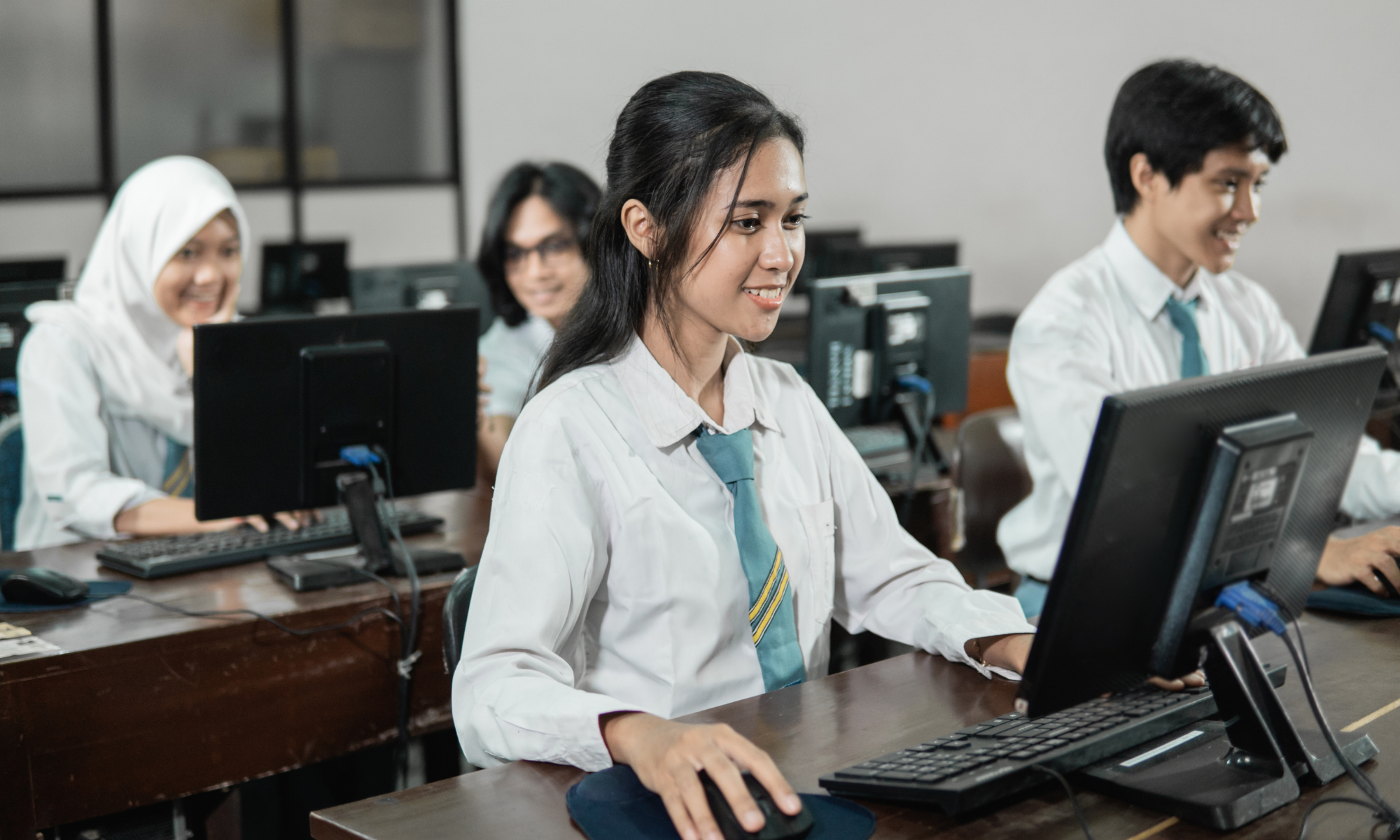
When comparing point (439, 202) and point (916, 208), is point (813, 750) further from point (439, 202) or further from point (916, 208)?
point (439, 202)

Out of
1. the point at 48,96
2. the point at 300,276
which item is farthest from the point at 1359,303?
the point at 48,96

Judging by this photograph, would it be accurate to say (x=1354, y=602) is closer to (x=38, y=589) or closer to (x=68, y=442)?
(x=38, y=589)

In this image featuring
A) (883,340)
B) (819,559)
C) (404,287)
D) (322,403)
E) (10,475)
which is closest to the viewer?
(819,559)

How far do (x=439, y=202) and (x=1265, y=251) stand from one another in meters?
4.30

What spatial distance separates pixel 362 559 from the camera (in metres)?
2.01

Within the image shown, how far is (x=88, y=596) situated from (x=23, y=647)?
0.23 meters

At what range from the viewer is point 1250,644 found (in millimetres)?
1027

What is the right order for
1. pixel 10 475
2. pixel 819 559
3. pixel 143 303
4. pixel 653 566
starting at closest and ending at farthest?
pixel 653 566
pixel 819 559
pixel 10 475
pixel 143 303

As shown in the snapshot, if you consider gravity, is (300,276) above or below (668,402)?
below

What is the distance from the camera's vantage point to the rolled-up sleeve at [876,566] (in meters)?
1.47

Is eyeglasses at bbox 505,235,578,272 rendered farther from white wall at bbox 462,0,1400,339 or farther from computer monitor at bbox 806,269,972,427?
white wall at bbox 462,0,1400,339

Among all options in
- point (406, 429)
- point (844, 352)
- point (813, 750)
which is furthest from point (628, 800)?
point (844, 352)

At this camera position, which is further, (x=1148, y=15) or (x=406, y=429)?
(x=1148, y=15)

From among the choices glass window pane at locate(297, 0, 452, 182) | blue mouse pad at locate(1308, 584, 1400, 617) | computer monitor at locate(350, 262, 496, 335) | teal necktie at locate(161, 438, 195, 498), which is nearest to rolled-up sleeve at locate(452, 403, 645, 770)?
blue mouse pad at locate(1308, 584, 1400, 617)
